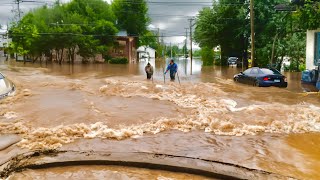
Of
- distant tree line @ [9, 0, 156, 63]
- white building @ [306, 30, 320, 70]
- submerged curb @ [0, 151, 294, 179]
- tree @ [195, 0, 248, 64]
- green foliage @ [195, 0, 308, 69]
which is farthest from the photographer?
distant tree line @ [9, 0, 156, 63]

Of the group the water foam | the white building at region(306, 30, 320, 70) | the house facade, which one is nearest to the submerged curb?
the water foam

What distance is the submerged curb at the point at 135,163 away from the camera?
552 cm

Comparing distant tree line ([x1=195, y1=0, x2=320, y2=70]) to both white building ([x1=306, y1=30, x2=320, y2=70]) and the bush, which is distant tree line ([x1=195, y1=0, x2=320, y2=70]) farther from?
the bush

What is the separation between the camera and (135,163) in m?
6.05

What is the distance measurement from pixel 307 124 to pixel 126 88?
32.7ft

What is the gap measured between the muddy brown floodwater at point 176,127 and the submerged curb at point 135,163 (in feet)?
0.55

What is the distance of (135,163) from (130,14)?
2120 inches

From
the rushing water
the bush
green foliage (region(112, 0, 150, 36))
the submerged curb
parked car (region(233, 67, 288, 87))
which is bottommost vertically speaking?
the rushing water

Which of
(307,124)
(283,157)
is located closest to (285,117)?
(307,124)

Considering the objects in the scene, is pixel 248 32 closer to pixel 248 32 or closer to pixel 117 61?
pixel 248 32

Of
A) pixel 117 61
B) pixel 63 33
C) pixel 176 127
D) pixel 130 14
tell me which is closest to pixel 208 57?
Result: pixel 117 61

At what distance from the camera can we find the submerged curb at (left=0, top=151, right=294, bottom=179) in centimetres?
552

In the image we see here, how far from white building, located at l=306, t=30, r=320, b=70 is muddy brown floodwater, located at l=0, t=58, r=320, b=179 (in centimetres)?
530

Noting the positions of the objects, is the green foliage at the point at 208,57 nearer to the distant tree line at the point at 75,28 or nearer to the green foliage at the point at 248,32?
the green foliage at the point at 248,32
